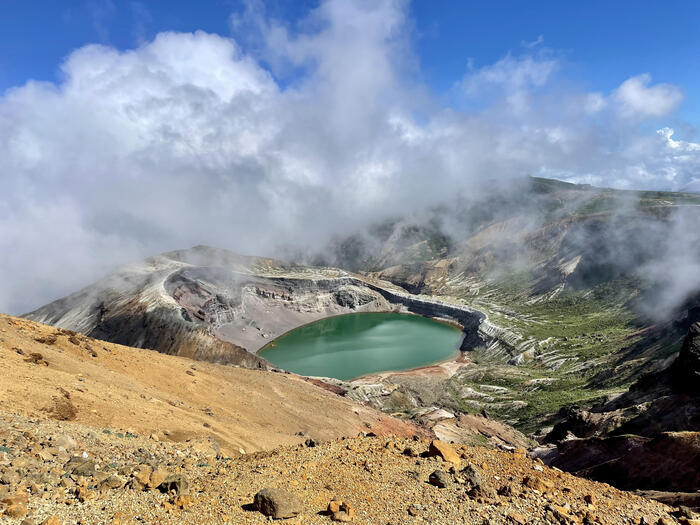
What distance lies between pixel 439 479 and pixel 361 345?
11491 centimetres

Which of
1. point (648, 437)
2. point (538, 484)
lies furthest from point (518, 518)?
point (648, 437)

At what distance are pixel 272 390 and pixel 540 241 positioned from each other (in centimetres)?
17811

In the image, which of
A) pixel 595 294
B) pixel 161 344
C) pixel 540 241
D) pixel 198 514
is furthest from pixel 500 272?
pixel 198 514

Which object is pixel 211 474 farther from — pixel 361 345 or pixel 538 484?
pixel 361 345

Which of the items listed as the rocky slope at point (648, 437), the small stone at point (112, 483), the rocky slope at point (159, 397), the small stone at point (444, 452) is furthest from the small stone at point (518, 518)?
the rocky slope at point (159, 397)

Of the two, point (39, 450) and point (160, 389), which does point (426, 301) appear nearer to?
point (160, 389)

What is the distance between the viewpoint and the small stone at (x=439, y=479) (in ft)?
44.4

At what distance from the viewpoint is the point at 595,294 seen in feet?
426

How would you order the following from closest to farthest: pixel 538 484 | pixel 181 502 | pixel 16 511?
pixel 16 511 < pixel 181 502 < pixel 538 484

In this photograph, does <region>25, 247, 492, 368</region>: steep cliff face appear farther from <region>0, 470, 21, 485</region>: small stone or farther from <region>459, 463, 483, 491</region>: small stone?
<region>0, 470, 21, 485</region>: small stone

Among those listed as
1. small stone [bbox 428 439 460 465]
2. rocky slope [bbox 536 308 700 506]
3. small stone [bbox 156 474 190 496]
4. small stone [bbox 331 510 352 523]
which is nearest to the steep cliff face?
rocky slope [bbox 536 308 700 506]

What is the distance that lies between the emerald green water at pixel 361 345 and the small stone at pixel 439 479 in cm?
8589

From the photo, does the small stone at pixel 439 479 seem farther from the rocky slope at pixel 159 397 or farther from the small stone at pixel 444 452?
the rocky slope at pixel 159 397

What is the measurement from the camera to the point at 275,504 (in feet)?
36.3
